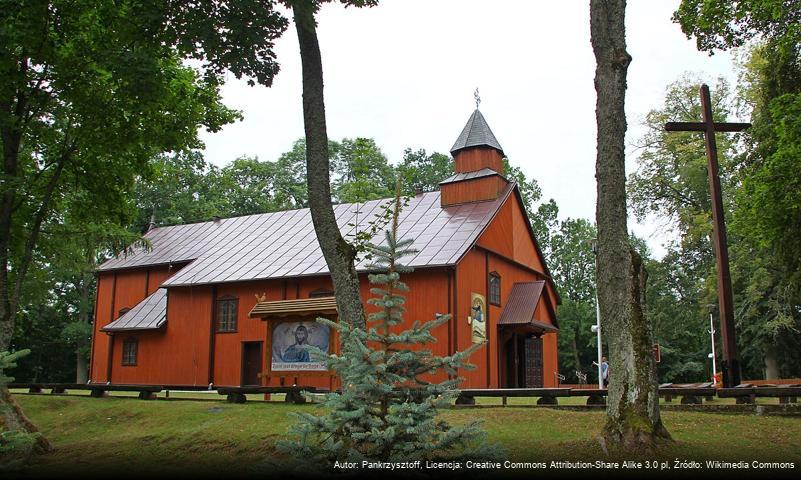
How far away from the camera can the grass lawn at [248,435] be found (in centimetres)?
958

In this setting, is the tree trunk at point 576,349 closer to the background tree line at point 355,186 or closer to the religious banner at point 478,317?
the background tree line at point 355,186

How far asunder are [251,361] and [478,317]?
8213 millimetres

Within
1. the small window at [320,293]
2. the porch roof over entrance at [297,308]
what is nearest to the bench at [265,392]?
the porch roof over entrance at [297,308]

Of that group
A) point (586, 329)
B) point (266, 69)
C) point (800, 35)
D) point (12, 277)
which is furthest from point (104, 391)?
point (586, 329)

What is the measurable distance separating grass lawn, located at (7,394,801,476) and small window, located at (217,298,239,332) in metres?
7.02

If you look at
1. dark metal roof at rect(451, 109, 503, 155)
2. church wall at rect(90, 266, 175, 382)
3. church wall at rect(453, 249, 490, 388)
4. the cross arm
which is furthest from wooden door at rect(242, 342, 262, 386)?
the cross arm

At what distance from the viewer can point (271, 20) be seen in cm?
1214

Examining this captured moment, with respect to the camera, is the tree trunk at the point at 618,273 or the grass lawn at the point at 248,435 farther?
the grass lawn at the point at 248,435

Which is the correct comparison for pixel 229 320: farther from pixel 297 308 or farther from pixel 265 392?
pixel 265 392

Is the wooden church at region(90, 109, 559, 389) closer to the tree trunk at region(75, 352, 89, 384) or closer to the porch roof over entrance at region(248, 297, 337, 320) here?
the porch roof over entrance at region(248, 297, 337, 320)

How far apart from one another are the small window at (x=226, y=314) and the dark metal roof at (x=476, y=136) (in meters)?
10.2

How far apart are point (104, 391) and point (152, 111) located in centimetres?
882

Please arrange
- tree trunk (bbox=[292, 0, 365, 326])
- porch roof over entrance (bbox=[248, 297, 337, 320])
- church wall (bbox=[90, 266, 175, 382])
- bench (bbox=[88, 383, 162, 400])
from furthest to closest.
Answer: church wall (bbox=[90, 266, 175, 382])
porch roof over entrance (bbox=[248, 297, 337, 320])
bench (bbox=[88, 383, 162, 400])
tree trunk (bbox=[292, 0, 365, 326])

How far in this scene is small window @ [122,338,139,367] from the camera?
2770 centimetres
